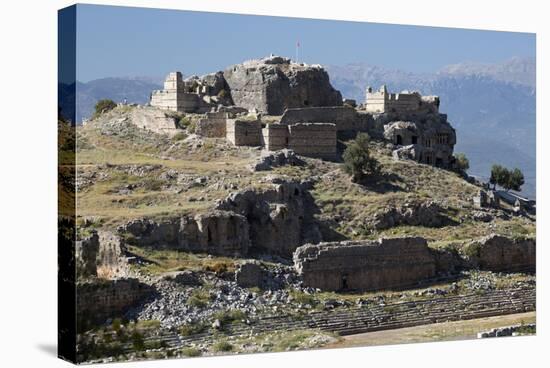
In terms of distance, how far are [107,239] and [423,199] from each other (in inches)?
455

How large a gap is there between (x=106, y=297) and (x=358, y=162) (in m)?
12.5

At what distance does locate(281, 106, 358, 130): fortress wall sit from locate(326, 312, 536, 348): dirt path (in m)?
10.9

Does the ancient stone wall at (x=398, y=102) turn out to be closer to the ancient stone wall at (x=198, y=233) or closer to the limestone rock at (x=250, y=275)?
the ancient stone wall at (x=198, y=233)

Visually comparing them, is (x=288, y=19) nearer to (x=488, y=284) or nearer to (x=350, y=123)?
(x=488, y=284)

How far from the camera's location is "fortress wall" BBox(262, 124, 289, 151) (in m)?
37.0

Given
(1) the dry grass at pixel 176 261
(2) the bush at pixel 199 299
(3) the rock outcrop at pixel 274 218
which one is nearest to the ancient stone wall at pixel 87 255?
(1) the dry grass at pixel 176 261

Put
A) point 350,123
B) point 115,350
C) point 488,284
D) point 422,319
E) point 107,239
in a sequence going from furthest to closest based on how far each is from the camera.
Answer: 1. point 350,123
2. point 488,284
3. point 422,319
4. point 107,239
5. point 115,350

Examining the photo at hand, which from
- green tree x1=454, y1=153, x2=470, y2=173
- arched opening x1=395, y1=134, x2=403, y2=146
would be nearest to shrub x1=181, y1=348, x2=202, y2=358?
arched opening x1=395, y1=134, x2=403, y2=146

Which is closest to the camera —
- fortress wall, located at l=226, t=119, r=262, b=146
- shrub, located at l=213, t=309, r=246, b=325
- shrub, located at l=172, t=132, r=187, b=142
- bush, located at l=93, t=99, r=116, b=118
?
shrub, located at l=213, t=309, r=246, b=325

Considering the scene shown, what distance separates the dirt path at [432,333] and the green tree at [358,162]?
7.39 meters

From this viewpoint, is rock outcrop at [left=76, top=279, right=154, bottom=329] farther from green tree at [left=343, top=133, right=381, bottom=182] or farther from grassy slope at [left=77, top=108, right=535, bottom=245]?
green tree at [left=343, top=133, right=381, bottom=182]

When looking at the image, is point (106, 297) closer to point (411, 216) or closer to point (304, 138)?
point (411, 216)

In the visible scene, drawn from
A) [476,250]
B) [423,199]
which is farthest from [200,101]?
[476,250]
